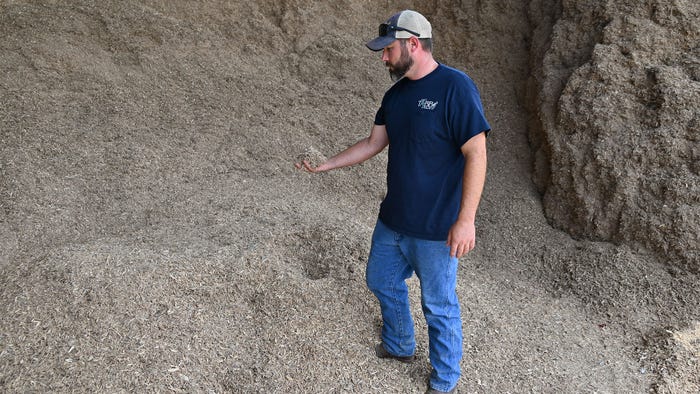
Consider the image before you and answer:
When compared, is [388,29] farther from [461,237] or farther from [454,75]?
[461,237]

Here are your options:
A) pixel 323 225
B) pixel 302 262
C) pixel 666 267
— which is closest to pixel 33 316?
pixel 302 262

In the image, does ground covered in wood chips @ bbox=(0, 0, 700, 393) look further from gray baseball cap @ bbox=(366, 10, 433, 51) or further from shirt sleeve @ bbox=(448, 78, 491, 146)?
shirt sleeve @ bbox=(448, 78, 491, 146)

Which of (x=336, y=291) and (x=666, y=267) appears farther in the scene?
(x=666, y=267)

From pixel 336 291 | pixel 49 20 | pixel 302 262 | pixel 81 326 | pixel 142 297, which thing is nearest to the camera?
pixel 81 326

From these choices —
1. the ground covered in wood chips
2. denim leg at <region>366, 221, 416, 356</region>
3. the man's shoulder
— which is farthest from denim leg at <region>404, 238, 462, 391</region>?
the man's shoulder

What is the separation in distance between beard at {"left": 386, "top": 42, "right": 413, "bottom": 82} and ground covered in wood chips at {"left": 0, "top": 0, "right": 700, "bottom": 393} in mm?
788

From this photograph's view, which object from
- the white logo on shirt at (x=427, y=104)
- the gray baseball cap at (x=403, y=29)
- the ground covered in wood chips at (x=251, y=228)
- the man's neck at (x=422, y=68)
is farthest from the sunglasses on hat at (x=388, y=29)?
A: the ground covered in wood chips at (x=251, y=228)

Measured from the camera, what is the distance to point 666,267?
4.14 meters

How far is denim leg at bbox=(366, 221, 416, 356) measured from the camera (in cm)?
304

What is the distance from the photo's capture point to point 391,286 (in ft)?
10.2

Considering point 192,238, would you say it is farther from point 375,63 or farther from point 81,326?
point 375,63

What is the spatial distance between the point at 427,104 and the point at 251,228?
188 centimetres

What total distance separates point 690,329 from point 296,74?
407cm

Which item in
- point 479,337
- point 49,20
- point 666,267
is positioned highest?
point 49,20
